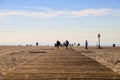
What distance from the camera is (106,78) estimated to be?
13.8 meters

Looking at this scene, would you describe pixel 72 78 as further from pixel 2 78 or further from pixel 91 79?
pixel 2 78

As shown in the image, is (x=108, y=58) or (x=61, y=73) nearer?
(x=61, y=73)

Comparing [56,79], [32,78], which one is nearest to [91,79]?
[56,79]

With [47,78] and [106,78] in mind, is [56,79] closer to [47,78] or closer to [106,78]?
[47,78]

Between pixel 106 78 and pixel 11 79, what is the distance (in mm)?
3748

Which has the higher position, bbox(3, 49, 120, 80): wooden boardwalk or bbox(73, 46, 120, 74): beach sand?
bbox(73, 46, 120, 74): beach sand

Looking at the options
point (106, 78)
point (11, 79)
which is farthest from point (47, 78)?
point (106, 78)

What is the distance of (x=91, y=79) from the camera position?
13.5 metres

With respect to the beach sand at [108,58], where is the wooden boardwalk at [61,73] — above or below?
below

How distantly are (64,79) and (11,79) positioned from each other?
6.77 feet

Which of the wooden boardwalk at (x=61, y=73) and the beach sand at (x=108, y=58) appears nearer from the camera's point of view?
the wooden boardwalk at (x=61, y=73)

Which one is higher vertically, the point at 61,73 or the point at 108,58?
the point at 108,58

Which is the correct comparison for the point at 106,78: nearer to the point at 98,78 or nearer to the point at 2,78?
the point at 98,78

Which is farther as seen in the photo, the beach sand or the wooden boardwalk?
the beach sand
